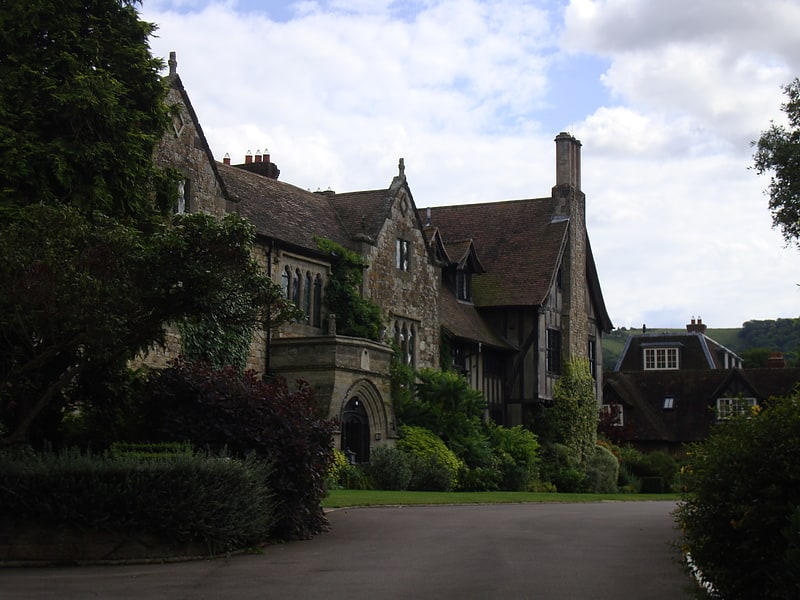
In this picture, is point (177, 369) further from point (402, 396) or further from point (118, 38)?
point (402, 396)

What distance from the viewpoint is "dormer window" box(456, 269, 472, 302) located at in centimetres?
4141

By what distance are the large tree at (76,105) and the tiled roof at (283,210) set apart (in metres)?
7.77

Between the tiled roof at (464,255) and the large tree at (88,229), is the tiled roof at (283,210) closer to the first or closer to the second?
the tiled roof at (464,255)

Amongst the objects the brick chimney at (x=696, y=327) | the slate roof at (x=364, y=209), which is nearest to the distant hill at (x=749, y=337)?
the brick chimney at (x=696, y=327)

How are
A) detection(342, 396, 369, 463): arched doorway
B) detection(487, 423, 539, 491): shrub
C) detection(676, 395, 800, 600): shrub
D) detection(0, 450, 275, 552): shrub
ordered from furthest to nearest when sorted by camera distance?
detection(487, 423, 539, 491): shrub < detection(342, 396, 369, 463): arched doorway < detection(0, 450, 275, 552): shrub < detection(676, 395, 800, 600): shrub

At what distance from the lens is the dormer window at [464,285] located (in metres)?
41.4

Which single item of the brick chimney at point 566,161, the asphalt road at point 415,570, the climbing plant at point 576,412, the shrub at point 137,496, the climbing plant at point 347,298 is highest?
the brick chimney at point 566,161

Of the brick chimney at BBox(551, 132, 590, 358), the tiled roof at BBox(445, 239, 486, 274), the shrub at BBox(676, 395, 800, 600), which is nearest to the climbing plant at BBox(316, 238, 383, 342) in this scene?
the tiled roof at BBox(445, 239, 486, 274)

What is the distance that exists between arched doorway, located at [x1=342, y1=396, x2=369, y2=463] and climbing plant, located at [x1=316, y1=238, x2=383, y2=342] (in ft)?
8.55

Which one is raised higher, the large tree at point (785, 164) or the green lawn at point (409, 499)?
the large tree at point (785, 164)

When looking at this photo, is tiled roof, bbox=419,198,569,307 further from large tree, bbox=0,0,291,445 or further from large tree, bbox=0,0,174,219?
large tree, bbox=0,0,174,219

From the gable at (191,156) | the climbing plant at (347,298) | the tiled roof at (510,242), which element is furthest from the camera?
the tiled roof at (510,242)

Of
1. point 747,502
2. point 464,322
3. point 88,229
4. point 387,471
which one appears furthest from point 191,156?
point 747,502

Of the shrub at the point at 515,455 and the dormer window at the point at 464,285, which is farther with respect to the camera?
the dormer window at the point at 464,285
